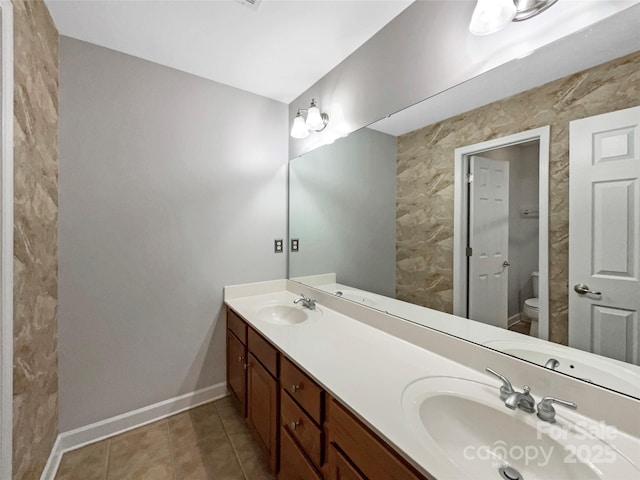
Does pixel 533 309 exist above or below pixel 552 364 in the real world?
above

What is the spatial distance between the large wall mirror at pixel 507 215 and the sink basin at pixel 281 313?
446 mm

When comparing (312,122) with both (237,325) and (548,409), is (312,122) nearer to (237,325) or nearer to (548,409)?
(237,325)

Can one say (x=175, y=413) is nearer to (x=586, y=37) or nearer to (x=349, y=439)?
(x=349, y=439)

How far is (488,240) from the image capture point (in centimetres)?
105

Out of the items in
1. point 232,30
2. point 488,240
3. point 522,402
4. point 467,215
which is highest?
point 232,30

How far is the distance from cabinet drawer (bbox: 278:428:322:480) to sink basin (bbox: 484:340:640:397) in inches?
33.1

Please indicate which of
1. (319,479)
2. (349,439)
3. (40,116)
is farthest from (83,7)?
(319,479)

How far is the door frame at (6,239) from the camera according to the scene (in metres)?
0.91

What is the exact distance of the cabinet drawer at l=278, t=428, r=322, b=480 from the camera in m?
1.00

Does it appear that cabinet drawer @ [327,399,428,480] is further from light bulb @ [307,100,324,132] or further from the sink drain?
light bulb @ [307,100,324,132]

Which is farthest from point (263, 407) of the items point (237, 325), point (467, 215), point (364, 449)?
point (467, 215)

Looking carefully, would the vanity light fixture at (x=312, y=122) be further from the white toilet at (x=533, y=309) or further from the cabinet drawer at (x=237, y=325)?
the white toilet at (x=533, y=309)

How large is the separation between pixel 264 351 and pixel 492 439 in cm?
100

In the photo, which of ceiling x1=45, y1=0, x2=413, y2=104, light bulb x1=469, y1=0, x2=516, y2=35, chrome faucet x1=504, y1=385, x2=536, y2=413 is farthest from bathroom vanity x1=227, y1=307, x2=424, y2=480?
ceiling x1=45, y1=0, x2=413, y2=104
